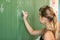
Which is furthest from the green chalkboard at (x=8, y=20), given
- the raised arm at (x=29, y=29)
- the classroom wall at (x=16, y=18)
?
the raised arm at (x=29, y=29)

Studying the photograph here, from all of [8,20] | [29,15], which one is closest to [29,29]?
[29,15]

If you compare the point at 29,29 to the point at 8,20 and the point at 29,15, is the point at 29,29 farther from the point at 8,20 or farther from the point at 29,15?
the point at 8,20

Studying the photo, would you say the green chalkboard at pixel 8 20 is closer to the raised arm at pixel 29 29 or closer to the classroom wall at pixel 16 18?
the classroom wall at pixel 16 18

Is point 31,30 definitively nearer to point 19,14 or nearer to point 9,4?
point 19,14

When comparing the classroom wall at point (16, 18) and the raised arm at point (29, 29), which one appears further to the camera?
the raised arm at point (29, 29)

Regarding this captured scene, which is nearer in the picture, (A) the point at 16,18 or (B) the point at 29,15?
(A) the point at 16,18

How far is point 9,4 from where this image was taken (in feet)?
4.82

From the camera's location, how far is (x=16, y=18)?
5.07 feet

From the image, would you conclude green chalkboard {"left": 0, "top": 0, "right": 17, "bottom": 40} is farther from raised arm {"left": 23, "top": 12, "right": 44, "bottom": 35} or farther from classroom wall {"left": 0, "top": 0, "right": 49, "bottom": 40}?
raised arm {"left": 23, "top": 12, "right": 44, "bottom": 35}

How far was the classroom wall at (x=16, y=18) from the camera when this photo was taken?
144 centimetres

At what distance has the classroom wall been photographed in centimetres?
144

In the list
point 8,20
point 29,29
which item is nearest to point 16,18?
point 8,20

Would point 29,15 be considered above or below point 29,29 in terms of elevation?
above

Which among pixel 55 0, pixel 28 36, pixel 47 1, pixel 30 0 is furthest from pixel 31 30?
pixel 55 0
